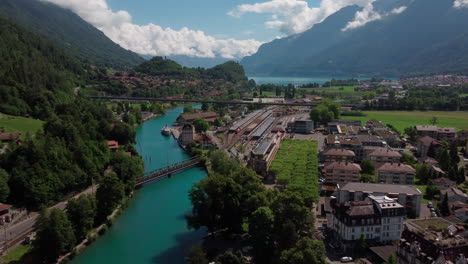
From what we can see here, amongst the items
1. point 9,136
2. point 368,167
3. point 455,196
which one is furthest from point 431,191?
point 9,136

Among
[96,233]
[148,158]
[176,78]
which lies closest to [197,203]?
[96,233]

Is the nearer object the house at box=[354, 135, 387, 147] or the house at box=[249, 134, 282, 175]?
the house at box=[249, 134, 282, 175]

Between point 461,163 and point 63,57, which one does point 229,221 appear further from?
point 63,57

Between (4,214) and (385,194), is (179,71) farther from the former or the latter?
(385,194)

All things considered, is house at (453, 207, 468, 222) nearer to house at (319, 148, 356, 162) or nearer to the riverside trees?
the riverside trees

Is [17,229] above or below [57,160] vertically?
below

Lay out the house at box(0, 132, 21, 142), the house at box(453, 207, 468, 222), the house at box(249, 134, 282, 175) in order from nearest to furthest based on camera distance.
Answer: the house at box(453, 207, 468, 222), the house at box(0, 132, 21, 142), the house at box(249, 134, 282, 175)

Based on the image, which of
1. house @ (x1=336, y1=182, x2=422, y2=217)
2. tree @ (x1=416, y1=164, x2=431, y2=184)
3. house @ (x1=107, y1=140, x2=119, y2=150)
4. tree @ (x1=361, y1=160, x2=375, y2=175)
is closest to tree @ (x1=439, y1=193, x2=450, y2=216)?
house @ (x1=336, y1=182, x2=422, y2=217)
